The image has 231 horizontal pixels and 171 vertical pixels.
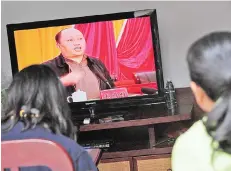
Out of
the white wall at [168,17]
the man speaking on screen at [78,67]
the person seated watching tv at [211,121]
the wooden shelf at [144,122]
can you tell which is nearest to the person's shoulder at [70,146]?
the person seated watching tv at [211,121]

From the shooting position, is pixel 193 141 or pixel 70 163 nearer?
pixel 193 141

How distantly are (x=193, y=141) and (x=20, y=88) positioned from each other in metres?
0.74

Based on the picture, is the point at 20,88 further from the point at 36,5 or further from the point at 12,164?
the point at 36,5

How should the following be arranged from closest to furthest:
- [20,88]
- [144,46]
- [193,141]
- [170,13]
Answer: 1. [193,141]
2. [20,88]
3. [144,46]
4. [170,13]

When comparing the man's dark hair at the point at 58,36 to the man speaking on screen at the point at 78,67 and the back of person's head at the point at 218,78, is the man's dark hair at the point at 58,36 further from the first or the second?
the back of person's head at the point at 218,78

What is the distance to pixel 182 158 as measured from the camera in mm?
1116

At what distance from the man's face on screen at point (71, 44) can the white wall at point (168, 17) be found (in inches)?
10.4

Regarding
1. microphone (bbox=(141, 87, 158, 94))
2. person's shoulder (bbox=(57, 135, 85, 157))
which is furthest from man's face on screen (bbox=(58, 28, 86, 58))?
person's shoulder (bbox=(57, 135, 85, 157))

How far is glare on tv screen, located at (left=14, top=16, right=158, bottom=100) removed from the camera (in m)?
2.98

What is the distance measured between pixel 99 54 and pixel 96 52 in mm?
26

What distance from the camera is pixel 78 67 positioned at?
3.06 meters

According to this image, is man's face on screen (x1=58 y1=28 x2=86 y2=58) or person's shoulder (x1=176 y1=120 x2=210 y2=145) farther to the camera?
man's face on screen (x1=58 y1=28 x2=86 y2=58)

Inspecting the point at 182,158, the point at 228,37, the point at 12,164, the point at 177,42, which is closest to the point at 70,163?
the point at 12,164

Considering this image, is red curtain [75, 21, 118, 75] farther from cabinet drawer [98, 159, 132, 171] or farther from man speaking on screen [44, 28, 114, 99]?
cabinet drawer [98, 159, 132, 171]
